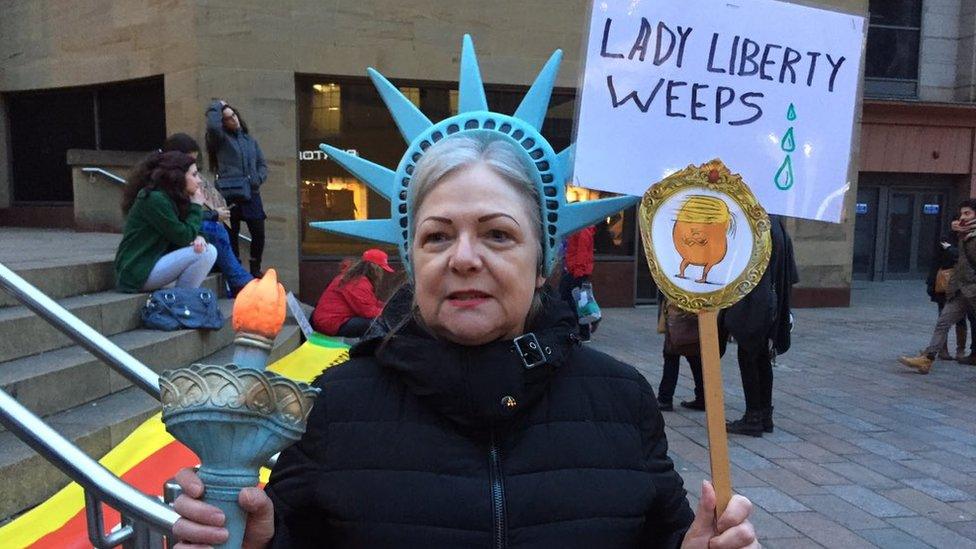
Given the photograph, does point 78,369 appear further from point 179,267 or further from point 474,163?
point 474,163

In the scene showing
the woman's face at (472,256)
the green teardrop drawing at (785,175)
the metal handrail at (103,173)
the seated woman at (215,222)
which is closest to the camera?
the woman's face at (472,256)

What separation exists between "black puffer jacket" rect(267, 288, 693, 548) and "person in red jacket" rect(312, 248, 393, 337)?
13.3ft

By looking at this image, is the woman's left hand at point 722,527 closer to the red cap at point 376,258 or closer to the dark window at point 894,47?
the red cap at point 376,258

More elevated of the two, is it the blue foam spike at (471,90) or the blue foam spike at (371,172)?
the blue foam spike at (471,90)

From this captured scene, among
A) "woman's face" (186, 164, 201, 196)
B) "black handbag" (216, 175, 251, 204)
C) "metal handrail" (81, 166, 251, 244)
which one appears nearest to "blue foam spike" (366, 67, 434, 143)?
"woman's face" (186, 164, 201, 196)

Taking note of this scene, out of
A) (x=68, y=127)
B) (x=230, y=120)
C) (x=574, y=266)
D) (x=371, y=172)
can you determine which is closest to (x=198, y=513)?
(x=371, y=172)

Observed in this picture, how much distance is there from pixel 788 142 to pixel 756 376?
4.00 m

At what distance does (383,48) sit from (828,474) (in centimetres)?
843

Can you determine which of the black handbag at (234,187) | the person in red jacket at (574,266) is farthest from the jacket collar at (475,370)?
the black handbag at (234,187)

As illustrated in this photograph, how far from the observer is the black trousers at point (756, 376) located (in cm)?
567

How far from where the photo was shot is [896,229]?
17.5 metres

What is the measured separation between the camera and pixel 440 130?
5.47 ft

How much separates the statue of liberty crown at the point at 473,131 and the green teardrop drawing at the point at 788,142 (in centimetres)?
56

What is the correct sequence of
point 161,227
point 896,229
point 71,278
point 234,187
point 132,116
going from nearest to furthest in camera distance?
point 71,278 < point 161,227 < point 234,187 < point 132,116 < point 896,229
